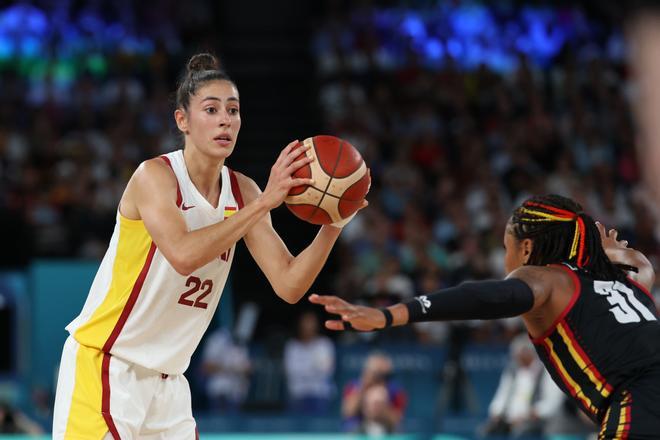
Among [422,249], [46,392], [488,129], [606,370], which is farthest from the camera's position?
[488,129]

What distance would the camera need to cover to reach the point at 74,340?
439 centimetres

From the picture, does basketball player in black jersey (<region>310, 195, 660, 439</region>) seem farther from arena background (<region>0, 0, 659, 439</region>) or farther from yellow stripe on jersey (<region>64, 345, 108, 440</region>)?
arena background (<region>0, 0, 659, 439</region>)

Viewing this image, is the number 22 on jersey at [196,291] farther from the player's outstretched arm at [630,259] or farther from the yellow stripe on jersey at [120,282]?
the player's outstretched arm at [630,259]

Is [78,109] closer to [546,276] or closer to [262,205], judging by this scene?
[262,205]

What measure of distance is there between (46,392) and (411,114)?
22.7 ft

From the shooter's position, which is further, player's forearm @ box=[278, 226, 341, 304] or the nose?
player's forearm @ box=[278, 226, 341, 304]

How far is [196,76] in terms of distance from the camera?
454cm

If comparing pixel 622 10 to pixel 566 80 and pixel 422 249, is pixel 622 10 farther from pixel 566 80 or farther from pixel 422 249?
pixel 422 249

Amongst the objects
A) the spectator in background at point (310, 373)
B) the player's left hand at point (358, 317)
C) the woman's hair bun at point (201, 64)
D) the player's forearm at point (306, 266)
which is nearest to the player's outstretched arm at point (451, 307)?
the player's left hand at point (358, 317)

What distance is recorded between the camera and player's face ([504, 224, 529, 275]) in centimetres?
411

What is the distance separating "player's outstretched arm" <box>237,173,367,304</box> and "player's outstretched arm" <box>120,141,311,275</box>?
380mm

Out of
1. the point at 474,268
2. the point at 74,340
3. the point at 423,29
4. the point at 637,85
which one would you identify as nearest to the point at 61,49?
the point at 423,29

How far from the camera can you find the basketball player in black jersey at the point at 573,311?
12.2 ft

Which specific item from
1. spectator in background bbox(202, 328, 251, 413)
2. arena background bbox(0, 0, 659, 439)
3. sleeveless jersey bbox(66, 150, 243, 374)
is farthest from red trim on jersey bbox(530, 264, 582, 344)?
spectator in background bbox(202, 328, 251, 413)
